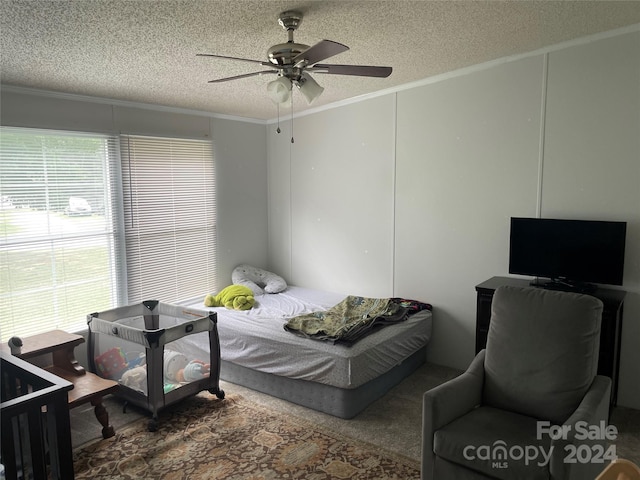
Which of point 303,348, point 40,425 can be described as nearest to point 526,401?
point 303,348

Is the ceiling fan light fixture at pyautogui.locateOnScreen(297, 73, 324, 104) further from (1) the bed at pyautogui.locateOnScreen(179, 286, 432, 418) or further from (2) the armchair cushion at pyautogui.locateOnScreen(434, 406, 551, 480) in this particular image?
(2) the armchair cushion at pyautogui.locateOnScreen(434, 406, 551, 480)

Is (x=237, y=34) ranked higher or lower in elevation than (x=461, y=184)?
higher

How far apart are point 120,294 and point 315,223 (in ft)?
6.96

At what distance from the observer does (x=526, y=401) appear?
92.1 inches

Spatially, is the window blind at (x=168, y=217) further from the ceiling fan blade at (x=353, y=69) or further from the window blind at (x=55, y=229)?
the ceiling fan blade at (x=353, y=69)

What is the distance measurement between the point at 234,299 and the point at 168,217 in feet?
3.62

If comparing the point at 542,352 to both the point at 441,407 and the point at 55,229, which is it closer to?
the point at 441,407

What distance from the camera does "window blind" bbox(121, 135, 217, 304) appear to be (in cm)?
434

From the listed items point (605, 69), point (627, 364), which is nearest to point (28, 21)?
point (605, 69)

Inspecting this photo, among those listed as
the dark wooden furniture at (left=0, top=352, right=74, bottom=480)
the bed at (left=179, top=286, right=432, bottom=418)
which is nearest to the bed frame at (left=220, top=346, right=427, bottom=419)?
the bed at (left=179, top=286, right=432, bottom=418)

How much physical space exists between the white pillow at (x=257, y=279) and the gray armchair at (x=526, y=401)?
2765mm

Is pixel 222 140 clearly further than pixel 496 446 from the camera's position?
Yes

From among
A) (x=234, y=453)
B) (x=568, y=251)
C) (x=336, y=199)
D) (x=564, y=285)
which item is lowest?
(x=234, y=453)

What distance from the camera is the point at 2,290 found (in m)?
3.57
